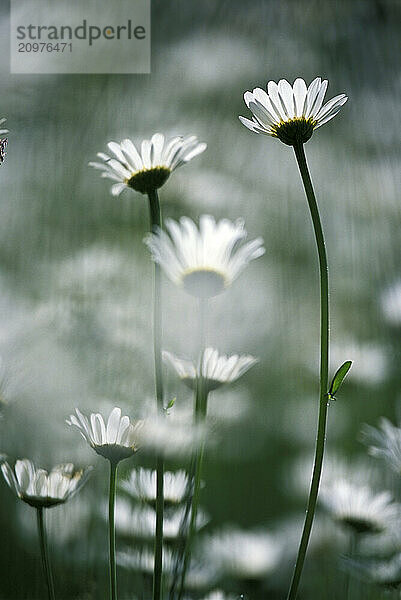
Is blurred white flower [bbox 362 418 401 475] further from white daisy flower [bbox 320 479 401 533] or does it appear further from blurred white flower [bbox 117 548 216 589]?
blurred white flower [bbox 117 548 216 589]

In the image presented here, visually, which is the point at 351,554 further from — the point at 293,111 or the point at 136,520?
the point at 293,111

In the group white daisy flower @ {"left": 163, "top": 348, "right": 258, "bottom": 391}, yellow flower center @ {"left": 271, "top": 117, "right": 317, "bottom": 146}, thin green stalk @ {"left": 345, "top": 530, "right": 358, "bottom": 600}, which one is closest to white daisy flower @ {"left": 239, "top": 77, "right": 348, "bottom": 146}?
yellow flower center @ {"left": 271, "top": 117, "right": 317, "bottom": 146}

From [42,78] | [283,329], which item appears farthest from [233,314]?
[42,78]

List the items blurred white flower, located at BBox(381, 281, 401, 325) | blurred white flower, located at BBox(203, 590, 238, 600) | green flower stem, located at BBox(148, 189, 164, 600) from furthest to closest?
blurred white flower, located at BBox(381, 281, 401, 325)
blurred white flower, located at BBox(203, 590, 238, 600)
green flower stem, located at BBox(148, 189, 164, 600)

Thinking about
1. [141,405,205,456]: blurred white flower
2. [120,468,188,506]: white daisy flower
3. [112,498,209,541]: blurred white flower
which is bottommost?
[112,498,209,541]: blurred white flower

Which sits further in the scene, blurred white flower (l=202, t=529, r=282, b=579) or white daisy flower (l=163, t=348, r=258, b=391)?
blurred white flower (l=202, t=529, r=282, b=579)

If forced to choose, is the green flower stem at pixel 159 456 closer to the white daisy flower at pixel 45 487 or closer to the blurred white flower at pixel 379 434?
the white daisy flower at pixel 45 487

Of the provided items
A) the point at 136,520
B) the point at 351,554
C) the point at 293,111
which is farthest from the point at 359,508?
the point at 293,111
